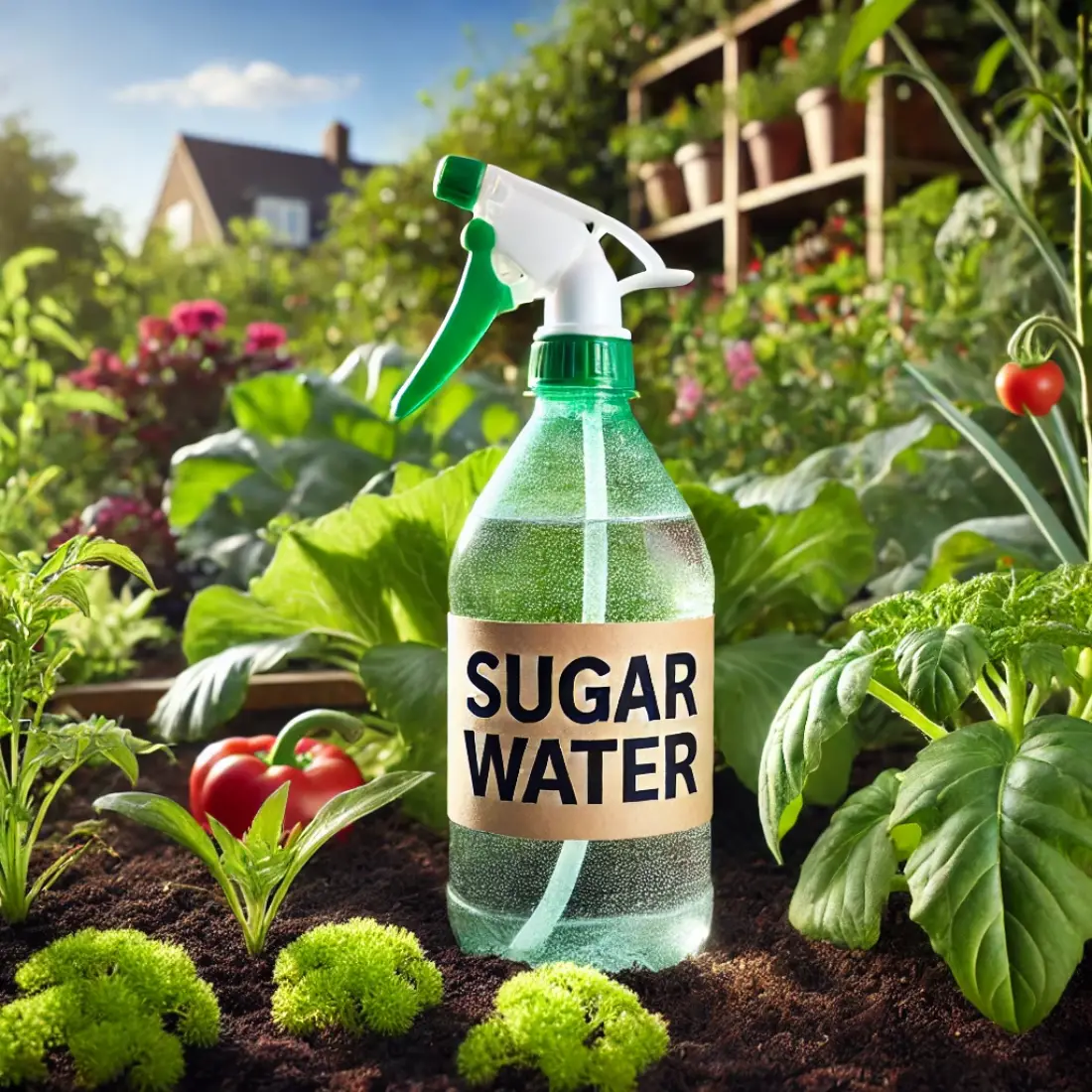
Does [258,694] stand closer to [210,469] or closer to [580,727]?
[210,469]

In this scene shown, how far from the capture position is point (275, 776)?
1.59 metres

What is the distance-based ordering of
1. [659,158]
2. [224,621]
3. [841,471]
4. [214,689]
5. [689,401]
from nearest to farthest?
[214,689]
[224,621]
[841,471]
[689,401]
[659,158]

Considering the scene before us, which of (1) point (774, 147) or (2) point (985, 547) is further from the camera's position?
(1) point (774, 147)

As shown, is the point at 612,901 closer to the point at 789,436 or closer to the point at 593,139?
the point at 789,436

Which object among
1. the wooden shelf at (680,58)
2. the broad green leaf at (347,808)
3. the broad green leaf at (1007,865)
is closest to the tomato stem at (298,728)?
the broad green leaf at (347,808)

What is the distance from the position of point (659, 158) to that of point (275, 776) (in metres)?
4.71

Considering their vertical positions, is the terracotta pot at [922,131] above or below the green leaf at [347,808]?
above

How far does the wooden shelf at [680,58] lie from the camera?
5359 mm

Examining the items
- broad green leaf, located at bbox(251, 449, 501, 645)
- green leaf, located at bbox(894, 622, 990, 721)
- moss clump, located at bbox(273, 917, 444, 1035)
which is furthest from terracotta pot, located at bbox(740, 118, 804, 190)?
moss clump, located at bbox(273, 917, 444, 1035)

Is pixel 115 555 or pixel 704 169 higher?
pixel 704 169

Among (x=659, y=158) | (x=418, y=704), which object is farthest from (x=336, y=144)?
(x=418, y=704)

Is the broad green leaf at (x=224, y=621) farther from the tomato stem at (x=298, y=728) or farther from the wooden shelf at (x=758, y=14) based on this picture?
the wooden shelf at (x=758, y=14)

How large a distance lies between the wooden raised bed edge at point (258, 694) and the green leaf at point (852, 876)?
114cm

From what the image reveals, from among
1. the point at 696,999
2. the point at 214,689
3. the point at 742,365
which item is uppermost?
the point at 742,365
